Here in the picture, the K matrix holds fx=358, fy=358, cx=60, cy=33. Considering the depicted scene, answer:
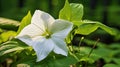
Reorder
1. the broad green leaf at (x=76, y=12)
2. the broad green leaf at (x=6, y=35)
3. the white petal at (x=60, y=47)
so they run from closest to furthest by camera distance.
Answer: the white petal at (x=60, y=47)
the broad green leaf at (x=76, y=12)
the broad green leaf at (x=6, y=35)

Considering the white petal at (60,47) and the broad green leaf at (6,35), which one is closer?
the white petal at (60,47)

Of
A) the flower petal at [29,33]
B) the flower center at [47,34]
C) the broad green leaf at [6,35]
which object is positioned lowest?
the broad green leaf at [6,35]

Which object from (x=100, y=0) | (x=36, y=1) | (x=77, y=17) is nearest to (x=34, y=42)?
(x=77, y=17)

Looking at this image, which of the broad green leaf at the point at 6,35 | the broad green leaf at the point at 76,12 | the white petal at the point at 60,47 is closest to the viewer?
the white petal at the point at 60,47

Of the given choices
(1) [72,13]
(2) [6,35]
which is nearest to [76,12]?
(1) [72,13]

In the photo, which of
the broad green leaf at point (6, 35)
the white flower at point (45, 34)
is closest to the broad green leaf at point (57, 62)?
the white flower at point (45, 34)

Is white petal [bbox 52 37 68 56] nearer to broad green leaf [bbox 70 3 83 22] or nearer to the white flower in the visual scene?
the white flower

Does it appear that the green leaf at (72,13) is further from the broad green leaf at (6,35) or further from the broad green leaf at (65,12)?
the broad green leaf at (6,35)
